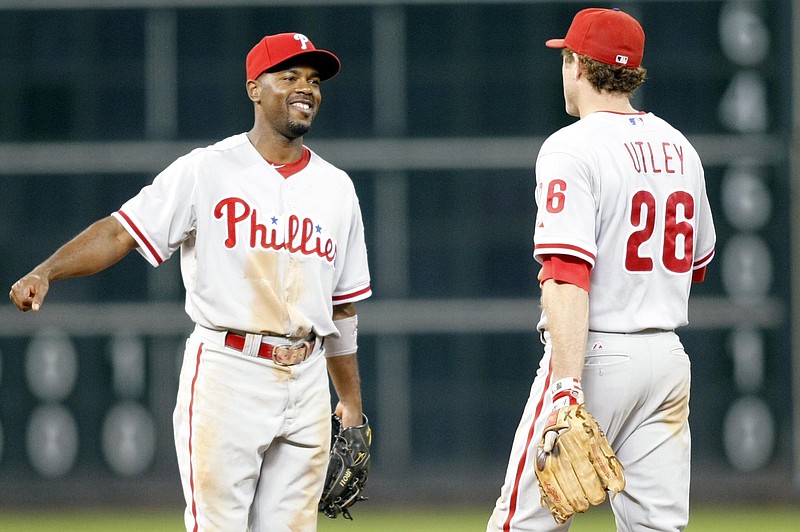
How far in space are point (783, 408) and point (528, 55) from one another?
290 centimetres

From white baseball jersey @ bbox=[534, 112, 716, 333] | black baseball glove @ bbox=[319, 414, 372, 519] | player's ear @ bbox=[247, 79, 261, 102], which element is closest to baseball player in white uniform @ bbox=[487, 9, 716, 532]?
white baseball jersey @ bbox=[534, 112, 716, 333]

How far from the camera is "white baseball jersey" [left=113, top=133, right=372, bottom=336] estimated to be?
3.70 m

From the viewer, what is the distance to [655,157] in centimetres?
333

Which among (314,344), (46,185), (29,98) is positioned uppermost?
(29,98)

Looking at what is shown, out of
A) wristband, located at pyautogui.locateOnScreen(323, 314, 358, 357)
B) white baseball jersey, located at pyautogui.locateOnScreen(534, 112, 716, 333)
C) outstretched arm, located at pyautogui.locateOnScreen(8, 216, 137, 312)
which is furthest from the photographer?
wristband, located at pyautogui.locateOnScreen(323, 314, 358, 357)

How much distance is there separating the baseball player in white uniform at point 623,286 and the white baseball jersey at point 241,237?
0.76 m

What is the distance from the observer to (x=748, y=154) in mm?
8914

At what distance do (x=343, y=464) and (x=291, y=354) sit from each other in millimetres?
509

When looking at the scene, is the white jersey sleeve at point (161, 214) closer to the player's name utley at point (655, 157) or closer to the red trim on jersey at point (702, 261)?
the player's name utley at point (655, 157)

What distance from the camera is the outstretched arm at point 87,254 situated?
3541 millimetres

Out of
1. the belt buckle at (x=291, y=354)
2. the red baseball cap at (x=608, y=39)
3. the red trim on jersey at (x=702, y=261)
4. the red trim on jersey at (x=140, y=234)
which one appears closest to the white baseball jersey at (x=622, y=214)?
the red baseball cap at (x=608, y=39)

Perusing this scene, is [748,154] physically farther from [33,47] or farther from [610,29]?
[610,29]

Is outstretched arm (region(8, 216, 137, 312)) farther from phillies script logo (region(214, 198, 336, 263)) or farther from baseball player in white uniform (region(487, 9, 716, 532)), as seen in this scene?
baseball player in white uniform (region(487, 9, 716, 532))

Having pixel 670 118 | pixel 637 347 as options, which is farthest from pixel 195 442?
pixel 670 118
